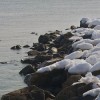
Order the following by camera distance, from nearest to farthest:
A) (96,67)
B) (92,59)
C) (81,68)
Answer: (96,67) < (81,68) < (92,59)

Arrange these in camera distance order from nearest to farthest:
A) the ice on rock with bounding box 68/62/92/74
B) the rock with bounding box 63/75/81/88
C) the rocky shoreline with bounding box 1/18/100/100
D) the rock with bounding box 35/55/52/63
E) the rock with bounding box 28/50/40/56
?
the rocky shoreline with bounding box 1/18/100/100 → the rock with bounding box 63/75/81/88 → the ice on rock with bounding box 68/62/92/74 → the rock with bounding box 35/55/52/63 → the rock with bounding box 28/50/40/56

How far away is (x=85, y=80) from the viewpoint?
19.7 m

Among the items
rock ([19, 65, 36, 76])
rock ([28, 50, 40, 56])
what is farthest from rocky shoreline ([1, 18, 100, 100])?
rock ([28, 50, 40, 56])

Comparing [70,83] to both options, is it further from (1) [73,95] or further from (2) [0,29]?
(2) [0,29]

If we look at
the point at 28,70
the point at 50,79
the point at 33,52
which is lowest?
the point at 33,52

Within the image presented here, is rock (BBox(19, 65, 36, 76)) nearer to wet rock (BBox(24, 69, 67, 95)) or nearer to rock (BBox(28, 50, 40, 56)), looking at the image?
wet rock (BBox(24, 69, 67, 95))

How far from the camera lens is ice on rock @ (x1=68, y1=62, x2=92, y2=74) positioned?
22.2m

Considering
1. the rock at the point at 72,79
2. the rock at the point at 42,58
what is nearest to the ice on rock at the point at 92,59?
the rock at the point at 72,79

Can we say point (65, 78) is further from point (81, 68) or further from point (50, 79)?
point (81, 68)

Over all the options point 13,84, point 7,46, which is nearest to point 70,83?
point 13,84

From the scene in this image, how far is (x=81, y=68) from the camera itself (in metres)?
22.3

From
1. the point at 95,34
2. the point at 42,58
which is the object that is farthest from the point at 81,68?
the point at 95,34

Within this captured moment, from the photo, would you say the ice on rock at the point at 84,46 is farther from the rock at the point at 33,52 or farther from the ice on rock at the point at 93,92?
the ice on rock at the point at 93,92

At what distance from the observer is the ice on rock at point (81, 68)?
72.8 feet
